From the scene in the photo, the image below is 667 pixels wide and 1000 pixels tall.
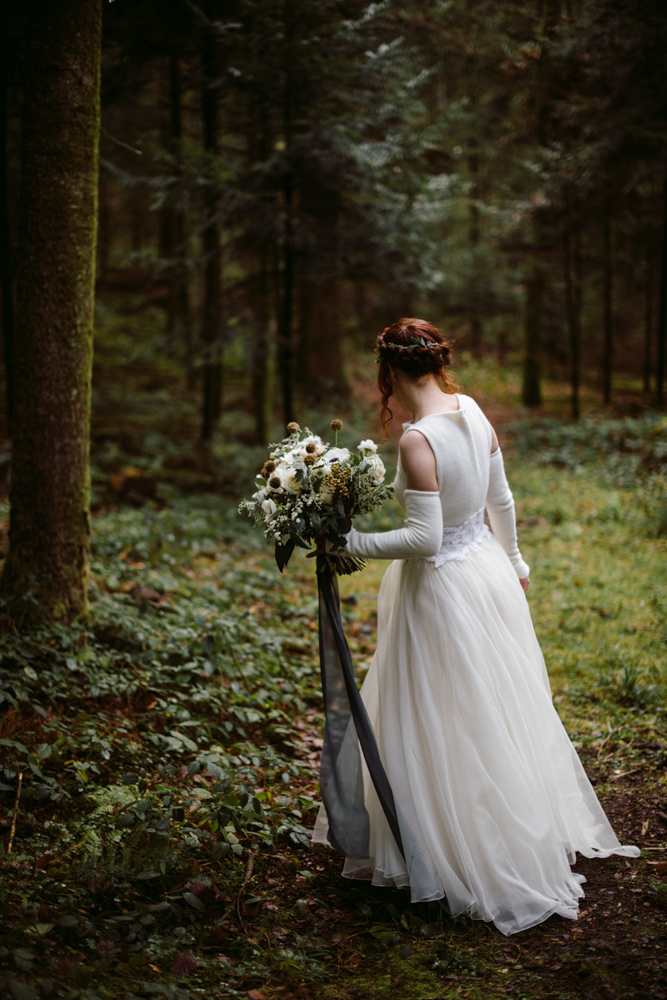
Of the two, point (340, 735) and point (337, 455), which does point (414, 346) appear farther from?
point (340, 735)

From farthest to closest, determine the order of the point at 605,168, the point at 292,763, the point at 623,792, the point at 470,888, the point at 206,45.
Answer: the point at 605,168 < the point at 206,45 < the point at 292,763 < the point at 623,792 < the point at 470,888

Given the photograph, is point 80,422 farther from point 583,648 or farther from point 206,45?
point 206,45

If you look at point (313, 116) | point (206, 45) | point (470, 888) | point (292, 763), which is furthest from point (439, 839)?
point (206, 45)

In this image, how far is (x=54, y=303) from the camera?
4.63 m

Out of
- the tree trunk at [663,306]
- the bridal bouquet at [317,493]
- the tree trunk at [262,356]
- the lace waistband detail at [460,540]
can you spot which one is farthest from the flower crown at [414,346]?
the tree trunk at [663,306]

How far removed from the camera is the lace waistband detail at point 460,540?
3268mm

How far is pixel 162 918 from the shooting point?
277 centimetres

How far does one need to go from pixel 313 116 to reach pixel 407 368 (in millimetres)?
7598

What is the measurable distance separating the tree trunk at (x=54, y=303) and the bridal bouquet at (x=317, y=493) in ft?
7.25

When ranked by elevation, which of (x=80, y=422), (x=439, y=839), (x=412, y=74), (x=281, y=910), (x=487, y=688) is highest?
(x=412, y=74)

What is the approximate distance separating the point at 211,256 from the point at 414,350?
865cm

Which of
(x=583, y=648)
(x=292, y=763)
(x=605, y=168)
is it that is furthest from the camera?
(x=605, y=168)

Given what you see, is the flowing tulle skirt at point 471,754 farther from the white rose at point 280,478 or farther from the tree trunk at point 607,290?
the tree trunk at point 607,290

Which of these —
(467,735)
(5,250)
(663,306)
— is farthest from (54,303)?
(663,306)
